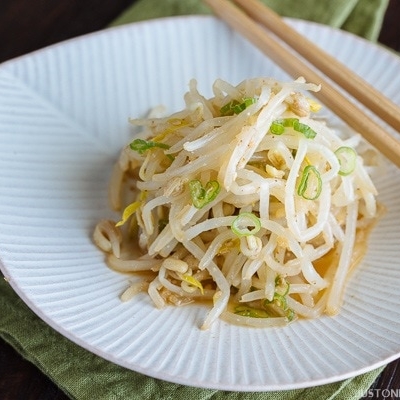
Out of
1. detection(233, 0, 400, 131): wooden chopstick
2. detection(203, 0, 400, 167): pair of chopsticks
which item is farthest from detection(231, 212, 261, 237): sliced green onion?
detection(233, 0, 400, 131): wooden chopstick

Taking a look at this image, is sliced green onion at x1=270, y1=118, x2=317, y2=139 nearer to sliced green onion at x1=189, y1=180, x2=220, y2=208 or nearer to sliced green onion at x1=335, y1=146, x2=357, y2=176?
sliced green onion at x1=335, y1=146, x2=357, y2=176

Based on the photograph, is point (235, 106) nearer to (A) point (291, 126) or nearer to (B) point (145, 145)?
(A) point (291, 126)

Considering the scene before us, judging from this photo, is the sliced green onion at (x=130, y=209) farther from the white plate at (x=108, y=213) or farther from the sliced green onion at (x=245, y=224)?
the sliced green onion at (x=245, y=224)

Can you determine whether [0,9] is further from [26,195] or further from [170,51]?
[26,195]

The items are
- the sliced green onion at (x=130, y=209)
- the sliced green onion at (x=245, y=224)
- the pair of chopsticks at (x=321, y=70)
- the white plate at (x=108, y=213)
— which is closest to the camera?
the white plate at (x=108, y=213)

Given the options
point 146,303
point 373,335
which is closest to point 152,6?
point 146,303

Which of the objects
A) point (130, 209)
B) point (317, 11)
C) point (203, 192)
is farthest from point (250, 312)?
point (317, 11)

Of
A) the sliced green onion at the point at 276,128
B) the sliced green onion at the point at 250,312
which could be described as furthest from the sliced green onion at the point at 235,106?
the sliced green onion at the point at 250,312
